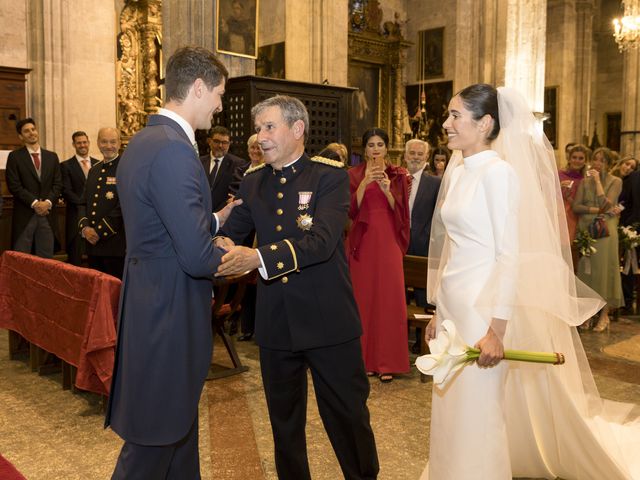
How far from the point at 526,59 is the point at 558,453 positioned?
1054 cm

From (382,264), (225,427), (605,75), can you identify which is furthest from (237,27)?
(605,75)

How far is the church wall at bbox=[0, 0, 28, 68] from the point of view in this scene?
8930 millimetres

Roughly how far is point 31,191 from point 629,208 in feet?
23.3

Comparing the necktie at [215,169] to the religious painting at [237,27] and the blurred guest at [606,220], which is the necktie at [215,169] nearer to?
the religious painting at [237,27]

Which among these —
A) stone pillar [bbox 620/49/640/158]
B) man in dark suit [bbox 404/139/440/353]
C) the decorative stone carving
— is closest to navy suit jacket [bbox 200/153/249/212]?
man in dark suit [bbox 404/139/440/353]

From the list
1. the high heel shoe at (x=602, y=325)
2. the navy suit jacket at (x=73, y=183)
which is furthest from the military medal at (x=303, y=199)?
the navy suit jacket at (x=73, y=183)

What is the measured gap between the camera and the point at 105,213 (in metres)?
6.03

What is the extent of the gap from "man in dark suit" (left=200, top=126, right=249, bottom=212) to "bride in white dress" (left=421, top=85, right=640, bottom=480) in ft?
11.5

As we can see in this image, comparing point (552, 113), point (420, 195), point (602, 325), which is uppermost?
point (552, 113)

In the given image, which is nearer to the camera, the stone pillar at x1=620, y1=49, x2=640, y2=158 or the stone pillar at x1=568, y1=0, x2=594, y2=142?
the stone pillar at x1=620, y1=49, x2=640, y2=158

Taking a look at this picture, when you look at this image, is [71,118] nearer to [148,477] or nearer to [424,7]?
[148,477]

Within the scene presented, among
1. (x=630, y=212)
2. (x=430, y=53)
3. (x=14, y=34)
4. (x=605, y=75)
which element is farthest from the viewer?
(x=605, y=75)

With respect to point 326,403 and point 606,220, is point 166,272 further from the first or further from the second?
point 606,220

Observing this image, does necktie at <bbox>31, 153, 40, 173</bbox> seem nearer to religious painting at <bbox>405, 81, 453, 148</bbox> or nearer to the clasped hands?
the clasped hands
